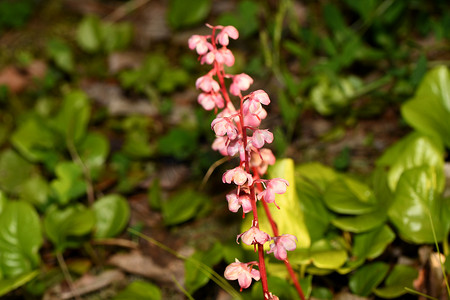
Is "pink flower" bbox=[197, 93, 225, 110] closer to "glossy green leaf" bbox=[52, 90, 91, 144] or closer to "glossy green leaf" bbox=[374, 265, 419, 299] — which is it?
"glossy green leaf" bbox=[374, 265, 419, 299]

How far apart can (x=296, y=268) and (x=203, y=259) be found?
294mm

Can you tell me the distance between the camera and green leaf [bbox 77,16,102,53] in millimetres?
2840

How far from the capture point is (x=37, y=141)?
2086 mm

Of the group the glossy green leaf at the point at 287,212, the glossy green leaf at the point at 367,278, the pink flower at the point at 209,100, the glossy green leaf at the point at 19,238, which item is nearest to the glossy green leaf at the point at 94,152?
the glossy green leaf at the point at 19,238

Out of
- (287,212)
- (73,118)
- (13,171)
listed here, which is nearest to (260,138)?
(287,212)

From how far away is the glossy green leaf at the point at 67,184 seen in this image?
1744 mm

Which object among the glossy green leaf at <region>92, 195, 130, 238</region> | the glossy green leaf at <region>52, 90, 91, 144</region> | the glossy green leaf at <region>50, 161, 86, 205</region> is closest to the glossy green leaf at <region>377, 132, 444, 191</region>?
the glossy green leaf at <region>92, 195, 130, 238</region>

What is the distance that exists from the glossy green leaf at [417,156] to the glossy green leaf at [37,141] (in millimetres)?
1491

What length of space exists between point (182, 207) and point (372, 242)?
77 centimetres

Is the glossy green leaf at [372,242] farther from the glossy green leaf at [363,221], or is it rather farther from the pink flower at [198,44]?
the pink flower at [198,44]

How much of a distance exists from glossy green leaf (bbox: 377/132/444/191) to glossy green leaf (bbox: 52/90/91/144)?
1411 mm

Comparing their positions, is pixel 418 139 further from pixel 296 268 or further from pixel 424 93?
pixel 296 268

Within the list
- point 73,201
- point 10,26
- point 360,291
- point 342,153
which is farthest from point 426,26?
point 10,26

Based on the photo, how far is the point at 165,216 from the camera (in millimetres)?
1821
